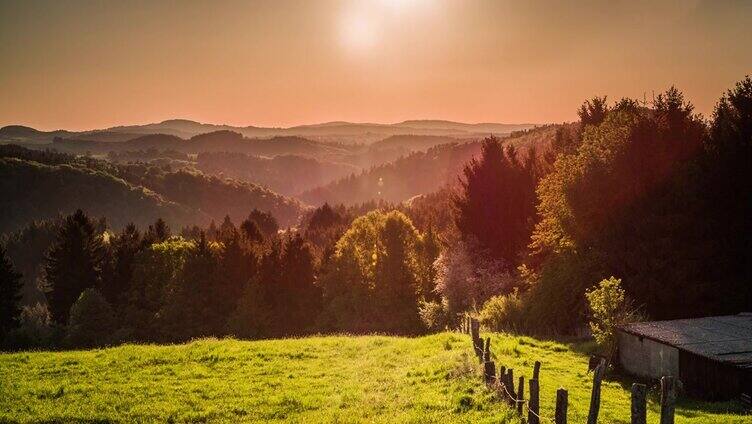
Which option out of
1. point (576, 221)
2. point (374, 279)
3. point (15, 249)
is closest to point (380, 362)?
point (576, 221)

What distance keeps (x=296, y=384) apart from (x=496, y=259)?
37.4 metres

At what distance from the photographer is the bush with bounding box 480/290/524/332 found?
43562 millimetres

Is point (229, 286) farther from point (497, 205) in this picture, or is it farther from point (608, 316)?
point (608, 316)

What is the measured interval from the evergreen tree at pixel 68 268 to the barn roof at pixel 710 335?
236 feet

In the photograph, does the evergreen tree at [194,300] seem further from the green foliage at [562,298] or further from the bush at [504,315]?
the green foliage at [562,298]

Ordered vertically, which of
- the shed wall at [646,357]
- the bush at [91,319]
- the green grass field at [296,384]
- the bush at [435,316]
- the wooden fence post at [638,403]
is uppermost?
the wooden fence post at [638,403]

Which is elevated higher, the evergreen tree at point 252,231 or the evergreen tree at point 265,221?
the evergreen tree at point 265,221

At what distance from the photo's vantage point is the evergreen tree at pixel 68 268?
248 ft

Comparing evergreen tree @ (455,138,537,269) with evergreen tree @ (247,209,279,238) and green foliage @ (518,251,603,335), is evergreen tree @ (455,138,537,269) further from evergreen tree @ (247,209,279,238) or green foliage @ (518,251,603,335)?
evergreen tree @ (247,209,279,238)

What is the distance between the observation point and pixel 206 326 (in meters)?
73.3

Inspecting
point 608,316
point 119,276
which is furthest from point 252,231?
point 608,316

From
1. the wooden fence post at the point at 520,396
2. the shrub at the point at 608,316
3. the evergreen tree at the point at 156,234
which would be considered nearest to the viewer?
the wooden fence post at the point at 520,396

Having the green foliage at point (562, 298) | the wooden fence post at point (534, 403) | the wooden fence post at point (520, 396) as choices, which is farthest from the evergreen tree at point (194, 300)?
the wooden fence post at point (534, 403)

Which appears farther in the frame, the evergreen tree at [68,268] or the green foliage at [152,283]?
the evergreen tree at [68,268]
